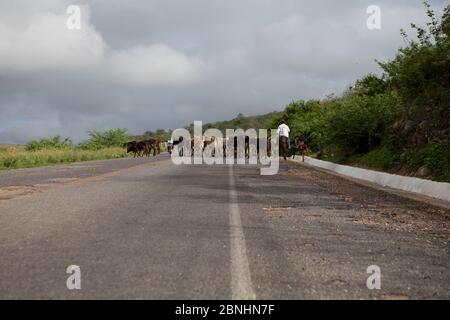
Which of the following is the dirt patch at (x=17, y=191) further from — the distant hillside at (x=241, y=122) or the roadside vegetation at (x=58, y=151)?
the distant hillside at (x=241, y=122)

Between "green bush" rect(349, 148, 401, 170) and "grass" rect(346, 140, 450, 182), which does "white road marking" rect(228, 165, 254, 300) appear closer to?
"grass" rect(346, 140, 450, 182)

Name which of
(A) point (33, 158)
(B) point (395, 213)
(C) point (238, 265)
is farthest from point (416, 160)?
(A) point (33, 158)

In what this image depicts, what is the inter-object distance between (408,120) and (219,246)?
17.0 m

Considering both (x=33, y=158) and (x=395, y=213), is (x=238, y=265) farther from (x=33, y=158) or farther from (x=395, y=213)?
(x=33, y=158)

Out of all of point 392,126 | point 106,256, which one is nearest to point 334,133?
point 392,126

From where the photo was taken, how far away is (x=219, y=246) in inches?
284

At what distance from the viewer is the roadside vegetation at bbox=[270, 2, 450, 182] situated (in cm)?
1739

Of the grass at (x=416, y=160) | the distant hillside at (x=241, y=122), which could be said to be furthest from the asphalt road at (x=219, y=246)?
the distant hillside at (x=241, y=122)

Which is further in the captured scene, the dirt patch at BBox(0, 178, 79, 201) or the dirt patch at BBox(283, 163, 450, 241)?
the dirt patch at BBox(0, 178, 79, 201)

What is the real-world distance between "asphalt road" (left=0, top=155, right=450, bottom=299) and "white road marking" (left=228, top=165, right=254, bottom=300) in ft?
0.05

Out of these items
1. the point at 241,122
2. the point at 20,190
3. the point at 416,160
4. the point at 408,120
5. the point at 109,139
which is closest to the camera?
the point at 20,190

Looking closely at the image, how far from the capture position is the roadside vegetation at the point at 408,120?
1739cm

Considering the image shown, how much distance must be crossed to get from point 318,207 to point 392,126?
1338 cm

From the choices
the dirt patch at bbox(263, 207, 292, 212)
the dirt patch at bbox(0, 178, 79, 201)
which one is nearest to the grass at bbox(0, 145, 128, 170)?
the dirt patch at bbox(0, 178, 79, 201)
